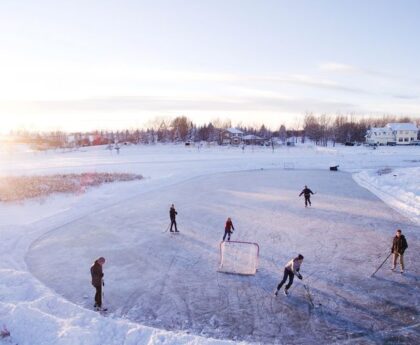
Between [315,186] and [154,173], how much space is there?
58.8 feet

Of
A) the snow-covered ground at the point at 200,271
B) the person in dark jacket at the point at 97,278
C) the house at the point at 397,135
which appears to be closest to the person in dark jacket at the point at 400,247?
the snow-covered ground at the point at 200,271

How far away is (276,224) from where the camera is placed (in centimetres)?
1872

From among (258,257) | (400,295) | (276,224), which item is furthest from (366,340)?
(276,224)

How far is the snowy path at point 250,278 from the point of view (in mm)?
9109

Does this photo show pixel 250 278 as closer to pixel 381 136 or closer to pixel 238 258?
pixel 238 258

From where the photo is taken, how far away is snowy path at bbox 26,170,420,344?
9109 mm

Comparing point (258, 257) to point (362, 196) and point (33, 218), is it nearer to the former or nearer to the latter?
point (33, 218)

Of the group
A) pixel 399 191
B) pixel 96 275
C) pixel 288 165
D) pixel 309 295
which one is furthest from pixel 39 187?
pixel 288 165

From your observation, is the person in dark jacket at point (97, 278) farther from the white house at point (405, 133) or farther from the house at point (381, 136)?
the white house at point (405, 133)

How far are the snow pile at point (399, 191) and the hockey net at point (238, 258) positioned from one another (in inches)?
395

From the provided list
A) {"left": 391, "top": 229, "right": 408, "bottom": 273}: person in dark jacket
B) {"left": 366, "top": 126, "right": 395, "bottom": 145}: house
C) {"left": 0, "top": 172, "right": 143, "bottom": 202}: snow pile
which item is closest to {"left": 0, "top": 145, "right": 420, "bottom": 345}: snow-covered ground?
{"left": 391, "top": 229, "right": 408, "bottom": 273}: person in dark jacket

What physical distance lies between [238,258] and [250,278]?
1798 mm

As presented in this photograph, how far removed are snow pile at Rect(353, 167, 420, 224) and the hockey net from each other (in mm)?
10037

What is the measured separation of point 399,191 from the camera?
26.3 metres
